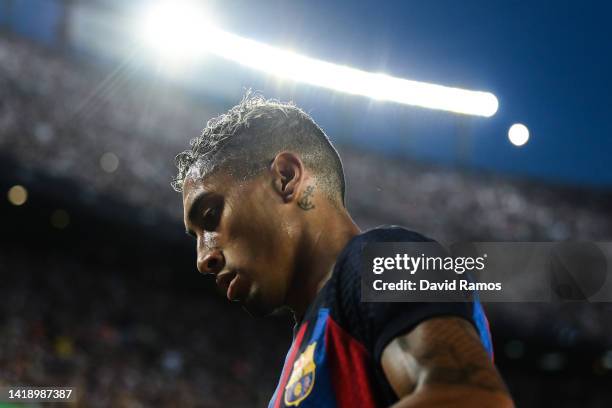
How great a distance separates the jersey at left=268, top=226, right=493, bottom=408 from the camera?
1.27 meters

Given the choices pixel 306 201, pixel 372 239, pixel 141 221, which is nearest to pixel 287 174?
pixel 306 201

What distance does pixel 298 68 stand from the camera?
799 inches

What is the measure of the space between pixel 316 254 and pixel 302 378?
40 centimetres

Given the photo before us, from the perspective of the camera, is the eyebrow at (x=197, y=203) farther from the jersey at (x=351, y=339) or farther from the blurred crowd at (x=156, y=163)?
the blurred crowd at (x=156, y=163)

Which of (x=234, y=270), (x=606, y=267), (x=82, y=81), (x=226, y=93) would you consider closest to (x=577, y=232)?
(x=226, y=93)

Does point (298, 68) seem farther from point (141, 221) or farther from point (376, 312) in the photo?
point (376, 312)

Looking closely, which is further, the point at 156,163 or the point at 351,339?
the point at 156,163

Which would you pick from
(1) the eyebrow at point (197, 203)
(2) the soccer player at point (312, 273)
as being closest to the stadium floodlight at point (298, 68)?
(2) the soccer player at point (312, 273)

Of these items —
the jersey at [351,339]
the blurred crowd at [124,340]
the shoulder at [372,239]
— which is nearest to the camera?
the jersey at [351,339]

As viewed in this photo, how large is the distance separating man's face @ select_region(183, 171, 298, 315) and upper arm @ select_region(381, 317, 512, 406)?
0.65 metres

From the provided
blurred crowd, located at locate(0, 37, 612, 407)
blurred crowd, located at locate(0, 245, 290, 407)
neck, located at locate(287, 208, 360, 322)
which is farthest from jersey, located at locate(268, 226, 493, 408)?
A: blurred crowd, located at locate(0, 37, 612, 407)

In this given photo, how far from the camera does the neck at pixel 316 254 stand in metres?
1.81

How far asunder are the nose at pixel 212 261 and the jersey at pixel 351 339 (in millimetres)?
391

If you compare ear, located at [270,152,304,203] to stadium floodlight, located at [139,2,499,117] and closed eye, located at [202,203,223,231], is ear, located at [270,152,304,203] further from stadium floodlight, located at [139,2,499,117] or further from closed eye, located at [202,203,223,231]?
stadium floodlight, located at [139,2,499,117]
